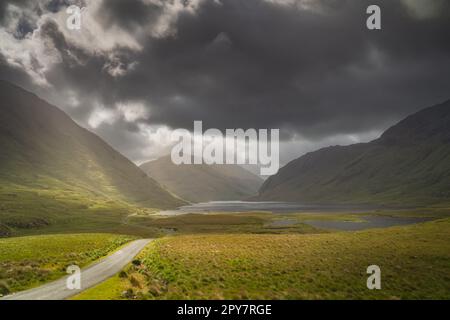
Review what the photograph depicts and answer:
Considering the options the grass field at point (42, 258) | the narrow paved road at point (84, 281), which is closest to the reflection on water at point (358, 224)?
the grass field at point (42, 258)

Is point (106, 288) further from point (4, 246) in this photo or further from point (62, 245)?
point (4, 246)

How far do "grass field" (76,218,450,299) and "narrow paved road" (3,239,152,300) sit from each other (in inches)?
61.4

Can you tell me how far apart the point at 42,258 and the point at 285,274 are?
1384 inches

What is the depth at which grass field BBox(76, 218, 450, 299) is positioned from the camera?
83.6 feet

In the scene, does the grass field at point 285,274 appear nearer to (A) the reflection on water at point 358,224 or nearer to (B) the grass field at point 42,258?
(B) the grass field at point 42,258

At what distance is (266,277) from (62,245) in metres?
41.5

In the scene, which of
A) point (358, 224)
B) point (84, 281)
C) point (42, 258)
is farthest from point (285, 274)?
point (358, 224)

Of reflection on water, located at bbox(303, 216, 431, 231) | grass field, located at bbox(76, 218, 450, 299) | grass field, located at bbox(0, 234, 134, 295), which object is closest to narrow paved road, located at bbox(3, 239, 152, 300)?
grass field, located at bbox(76, 218, 450, 299)

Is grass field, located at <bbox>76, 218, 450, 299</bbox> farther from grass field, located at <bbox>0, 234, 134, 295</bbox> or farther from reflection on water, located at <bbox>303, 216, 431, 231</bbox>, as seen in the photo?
reflection on water, located at <bbox>303, 216, 431, 231</bbox>

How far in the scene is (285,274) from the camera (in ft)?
102

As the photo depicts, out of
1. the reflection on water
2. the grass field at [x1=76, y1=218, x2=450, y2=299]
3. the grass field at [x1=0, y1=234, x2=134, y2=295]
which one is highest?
the grass field at [x1=76, y1=218, x2=450, y2=299]

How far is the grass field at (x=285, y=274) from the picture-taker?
25469 millimetres

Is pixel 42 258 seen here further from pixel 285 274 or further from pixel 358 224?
pixel 358 224

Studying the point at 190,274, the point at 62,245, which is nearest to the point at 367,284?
the point at 190,274
